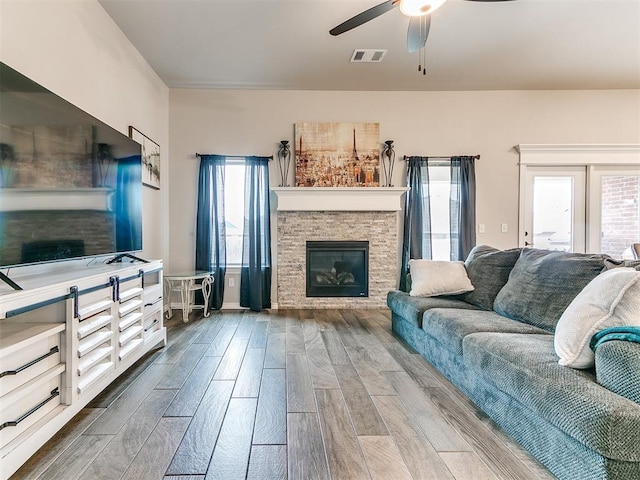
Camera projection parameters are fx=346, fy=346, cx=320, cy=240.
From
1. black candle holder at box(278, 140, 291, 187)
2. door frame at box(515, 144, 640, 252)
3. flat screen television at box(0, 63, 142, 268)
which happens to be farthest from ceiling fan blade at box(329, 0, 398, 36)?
door frame at box(515, 144, 640, 252)

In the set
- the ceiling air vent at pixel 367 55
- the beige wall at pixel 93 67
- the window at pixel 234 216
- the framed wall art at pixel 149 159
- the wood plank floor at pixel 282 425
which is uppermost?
the ceiling air vent at pixel 367 55

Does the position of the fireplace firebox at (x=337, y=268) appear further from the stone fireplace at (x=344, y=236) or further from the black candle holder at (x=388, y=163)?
the black candle holder at (x=388, y=163)

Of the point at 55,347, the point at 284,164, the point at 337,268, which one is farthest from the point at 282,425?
the point at 284,164

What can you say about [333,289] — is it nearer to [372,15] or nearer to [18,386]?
[372,15]

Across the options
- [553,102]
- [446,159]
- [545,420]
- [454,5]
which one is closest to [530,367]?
[545,420]

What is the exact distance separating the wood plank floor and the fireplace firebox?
179cm

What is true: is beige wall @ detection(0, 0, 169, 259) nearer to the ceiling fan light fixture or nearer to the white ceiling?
the white ceiling

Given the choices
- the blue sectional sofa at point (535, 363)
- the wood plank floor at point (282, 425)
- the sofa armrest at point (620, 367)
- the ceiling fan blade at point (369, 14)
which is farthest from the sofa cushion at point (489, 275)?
the ceiling fan blade at point (369, 14)

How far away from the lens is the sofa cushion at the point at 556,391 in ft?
3.87

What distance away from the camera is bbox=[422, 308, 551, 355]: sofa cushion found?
2.17 meters

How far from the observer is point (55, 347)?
1.73 meters

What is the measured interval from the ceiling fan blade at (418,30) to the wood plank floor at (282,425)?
249cm

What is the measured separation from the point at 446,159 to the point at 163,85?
3.89 meters

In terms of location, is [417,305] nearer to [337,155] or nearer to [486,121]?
[337,155]
